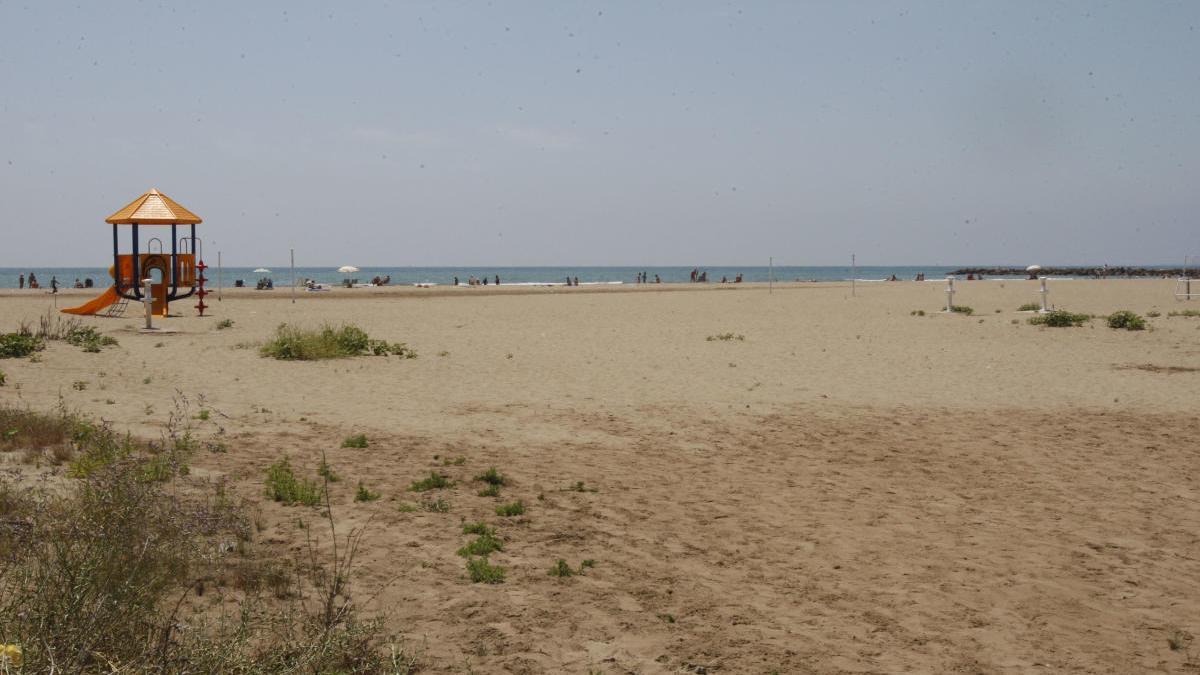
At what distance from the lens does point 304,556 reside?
6.68 metres

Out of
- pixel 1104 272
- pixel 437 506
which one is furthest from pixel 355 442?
pixel 1104 272

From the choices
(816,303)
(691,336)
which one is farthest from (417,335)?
(816,303)

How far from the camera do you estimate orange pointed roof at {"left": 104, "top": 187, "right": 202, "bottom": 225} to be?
2639cm

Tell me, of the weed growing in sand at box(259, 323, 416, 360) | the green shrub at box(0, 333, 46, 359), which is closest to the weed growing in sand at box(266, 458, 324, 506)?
the weed growing in sand at box(259, 323, 416, 360)

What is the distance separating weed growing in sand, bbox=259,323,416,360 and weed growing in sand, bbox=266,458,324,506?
34.3 feet

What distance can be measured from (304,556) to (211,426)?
5.39 m

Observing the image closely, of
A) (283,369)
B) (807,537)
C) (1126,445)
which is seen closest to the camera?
(807,537)

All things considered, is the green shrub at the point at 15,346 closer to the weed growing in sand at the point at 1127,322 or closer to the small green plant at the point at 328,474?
A: the small green plant at the point at 328,474

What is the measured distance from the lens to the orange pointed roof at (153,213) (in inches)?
1039

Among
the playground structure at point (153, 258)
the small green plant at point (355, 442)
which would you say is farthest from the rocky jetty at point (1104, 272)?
the small green plant at point (355, 442)

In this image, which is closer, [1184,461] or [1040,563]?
[1040,563]

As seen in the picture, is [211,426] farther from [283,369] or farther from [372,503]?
[283,369]

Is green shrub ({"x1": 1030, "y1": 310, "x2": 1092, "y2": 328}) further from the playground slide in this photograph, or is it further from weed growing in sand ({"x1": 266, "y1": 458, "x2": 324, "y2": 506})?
the playground slide

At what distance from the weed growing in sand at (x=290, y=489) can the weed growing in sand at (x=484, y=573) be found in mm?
2143
